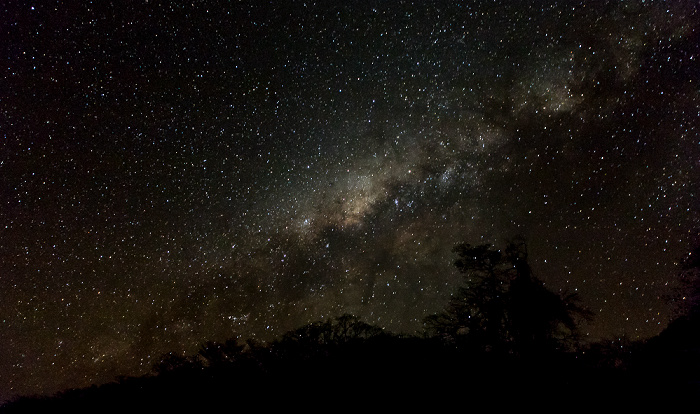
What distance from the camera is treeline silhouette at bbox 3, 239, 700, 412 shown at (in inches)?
338

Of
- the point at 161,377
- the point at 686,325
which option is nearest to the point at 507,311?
the point at 686,325

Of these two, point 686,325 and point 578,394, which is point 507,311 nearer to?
point 578,394

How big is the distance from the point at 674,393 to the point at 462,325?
5505 millimetres

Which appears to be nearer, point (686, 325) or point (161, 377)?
point (161, 377)

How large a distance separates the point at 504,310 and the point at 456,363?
312 centimetres

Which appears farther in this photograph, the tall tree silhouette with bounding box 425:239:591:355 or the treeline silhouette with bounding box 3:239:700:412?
the tall tree silhouette with bounding box 425:239:591:355

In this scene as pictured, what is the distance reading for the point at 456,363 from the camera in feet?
32.5

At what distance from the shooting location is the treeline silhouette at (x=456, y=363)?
8586 mm

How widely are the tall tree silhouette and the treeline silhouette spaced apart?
0.03 m

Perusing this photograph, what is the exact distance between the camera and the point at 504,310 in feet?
39.8

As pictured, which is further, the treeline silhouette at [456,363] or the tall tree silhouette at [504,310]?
the tall tree silhouette at [504,310]

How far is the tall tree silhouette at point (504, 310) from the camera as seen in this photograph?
37.9 ft

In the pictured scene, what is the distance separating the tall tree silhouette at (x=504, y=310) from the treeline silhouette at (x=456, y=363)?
0.10 feet

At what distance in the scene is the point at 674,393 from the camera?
7.62 meters
